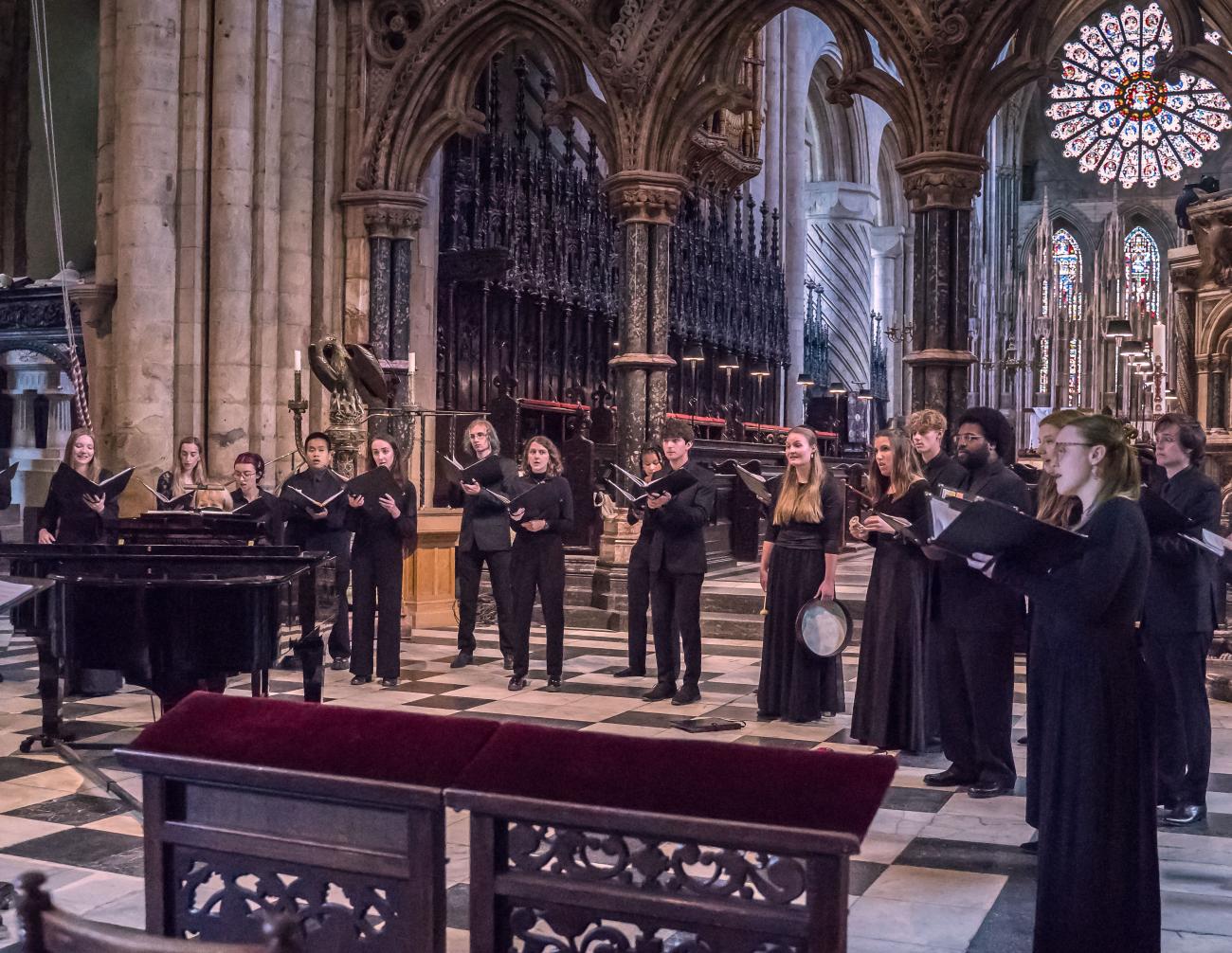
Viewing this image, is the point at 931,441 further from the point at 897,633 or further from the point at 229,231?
the point at 229,231

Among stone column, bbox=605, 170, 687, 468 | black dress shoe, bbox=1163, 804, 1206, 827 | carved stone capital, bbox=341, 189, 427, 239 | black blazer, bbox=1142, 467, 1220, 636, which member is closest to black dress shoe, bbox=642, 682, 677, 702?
black blazer, bbox=1142, 467, 1220, 636

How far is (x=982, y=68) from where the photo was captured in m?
10.9

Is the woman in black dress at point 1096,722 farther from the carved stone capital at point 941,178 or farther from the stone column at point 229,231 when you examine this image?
the stone column at point 229,231

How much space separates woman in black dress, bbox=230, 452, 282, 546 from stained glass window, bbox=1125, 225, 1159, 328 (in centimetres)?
3182

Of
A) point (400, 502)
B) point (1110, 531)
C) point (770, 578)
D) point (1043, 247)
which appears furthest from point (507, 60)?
point (1043, 247)

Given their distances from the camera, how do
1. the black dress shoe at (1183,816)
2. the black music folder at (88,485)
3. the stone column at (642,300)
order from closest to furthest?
the black dress shoe at (1183,816)
the black music folder at (88,485)
the stone column at (642,300)

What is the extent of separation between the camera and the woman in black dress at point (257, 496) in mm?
8242

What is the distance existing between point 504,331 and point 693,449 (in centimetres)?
308

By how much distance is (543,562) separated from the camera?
8.27 meters

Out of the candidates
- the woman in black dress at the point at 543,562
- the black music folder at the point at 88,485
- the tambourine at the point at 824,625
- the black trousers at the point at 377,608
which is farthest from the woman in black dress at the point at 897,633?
the black music folder at the point at 88,485

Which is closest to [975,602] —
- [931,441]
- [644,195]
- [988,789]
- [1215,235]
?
[988,789]

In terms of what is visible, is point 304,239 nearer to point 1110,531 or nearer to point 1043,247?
point 1110,531

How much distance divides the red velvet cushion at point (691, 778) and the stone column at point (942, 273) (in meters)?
8.74

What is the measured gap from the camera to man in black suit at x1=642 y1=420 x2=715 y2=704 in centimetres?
754
